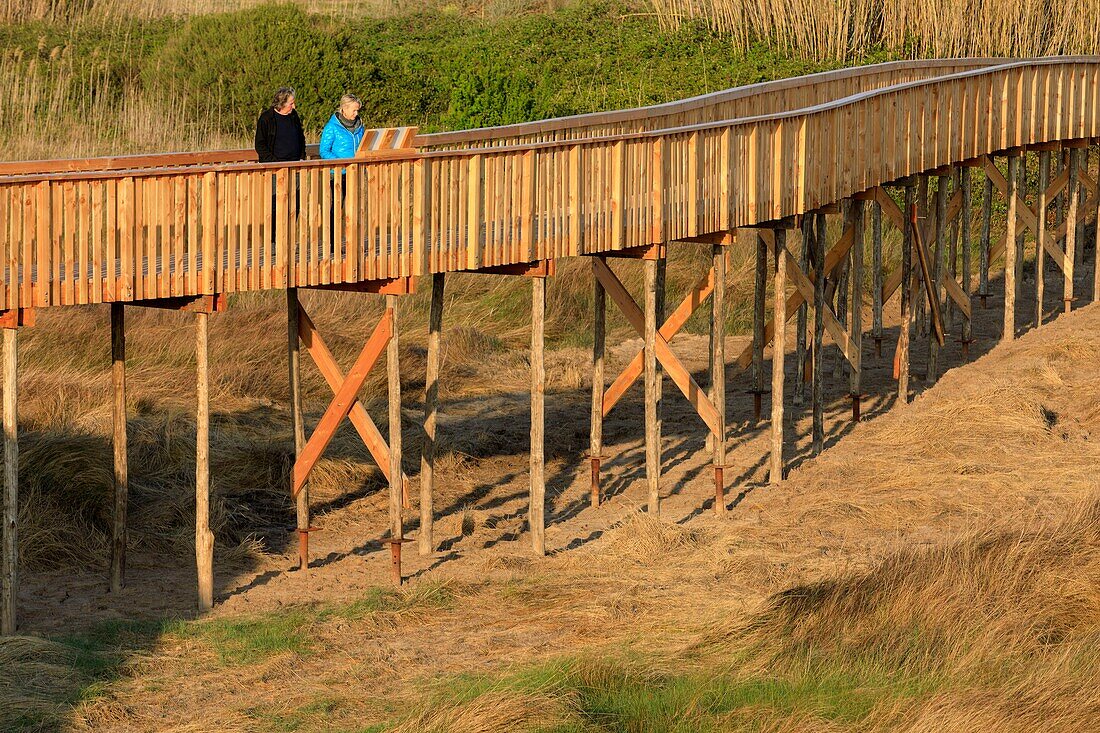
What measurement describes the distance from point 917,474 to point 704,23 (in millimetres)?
21847

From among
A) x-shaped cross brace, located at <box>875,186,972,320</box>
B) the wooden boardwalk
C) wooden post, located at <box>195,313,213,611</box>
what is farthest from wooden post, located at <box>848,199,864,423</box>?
wooden post, located at <box>195,313,213,611</box>

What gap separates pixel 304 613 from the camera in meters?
14.9

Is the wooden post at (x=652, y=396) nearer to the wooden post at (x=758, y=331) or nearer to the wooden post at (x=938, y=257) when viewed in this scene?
the wooden post at (x=758, y=331)

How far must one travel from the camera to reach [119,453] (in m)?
15.4

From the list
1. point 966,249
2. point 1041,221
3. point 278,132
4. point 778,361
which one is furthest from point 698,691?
point 1041,221

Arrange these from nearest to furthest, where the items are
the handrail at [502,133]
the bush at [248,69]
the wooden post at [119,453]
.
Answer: the wooden post at [119,453], the handrail at [502,133], the bush at [248,69]

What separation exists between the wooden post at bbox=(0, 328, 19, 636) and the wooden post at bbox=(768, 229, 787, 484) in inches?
325

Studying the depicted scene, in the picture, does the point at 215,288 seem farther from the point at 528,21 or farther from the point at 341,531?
the point at 528,21

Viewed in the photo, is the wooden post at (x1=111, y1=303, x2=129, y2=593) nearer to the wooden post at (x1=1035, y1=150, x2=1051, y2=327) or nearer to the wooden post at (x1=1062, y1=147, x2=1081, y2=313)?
the wooden post at (x1=1035, y1=150, x2=1051, y2=327)

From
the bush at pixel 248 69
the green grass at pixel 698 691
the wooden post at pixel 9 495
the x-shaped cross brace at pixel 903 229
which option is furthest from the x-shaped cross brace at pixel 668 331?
the bush at pixel 248 69

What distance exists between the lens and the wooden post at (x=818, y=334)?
21.0 meters

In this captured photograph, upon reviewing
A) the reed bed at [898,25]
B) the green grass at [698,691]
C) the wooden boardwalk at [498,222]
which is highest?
the reed bed at [898,25]

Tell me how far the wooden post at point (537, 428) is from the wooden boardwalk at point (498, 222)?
0.10 feet

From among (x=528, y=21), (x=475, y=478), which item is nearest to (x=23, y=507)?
(x=475, y=478)
